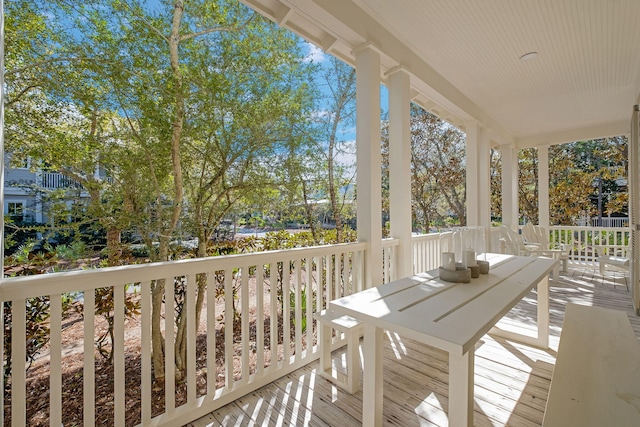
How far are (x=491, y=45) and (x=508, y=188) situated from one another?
3745mm

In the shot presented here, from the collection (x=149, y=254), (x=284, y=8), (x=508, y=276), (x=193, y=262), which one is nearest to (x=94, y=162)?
(x=149, y=254)

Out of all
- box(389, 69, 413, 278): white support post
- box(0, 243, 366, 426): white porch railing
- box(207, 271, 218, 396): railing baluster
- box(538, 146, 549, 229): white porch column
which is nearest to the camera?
box(0, 243, 366, 426): white porch railing

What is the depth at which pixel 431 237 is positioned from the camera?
380 cm

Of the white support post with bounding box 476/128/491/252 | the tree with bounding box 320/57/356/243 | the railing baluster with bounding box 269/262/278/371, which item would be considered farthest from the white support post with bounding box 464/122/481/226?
the railing baluster with bounding box 269/262/278/371

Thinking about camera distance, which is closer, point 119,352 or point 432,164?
point 119,352

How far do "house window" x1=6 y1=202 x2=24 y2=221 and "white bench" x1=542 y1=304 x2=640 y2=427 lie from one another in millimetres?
2951

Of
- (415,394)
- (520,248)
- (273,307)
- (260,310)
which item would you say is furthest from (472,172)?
(260,310)

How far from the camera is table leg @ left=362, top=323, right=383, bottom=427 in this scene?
4.68 feet

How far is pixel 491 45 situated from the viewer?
302cm

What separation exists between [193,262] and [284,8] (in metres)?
2.00

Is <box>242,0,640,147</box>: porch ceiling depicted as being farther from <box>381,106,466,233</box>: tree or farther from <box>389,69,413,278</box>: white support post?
<box>381,106,466,233</box>: tree

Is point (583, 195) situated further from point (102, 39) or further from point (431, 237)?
point (102, 39)

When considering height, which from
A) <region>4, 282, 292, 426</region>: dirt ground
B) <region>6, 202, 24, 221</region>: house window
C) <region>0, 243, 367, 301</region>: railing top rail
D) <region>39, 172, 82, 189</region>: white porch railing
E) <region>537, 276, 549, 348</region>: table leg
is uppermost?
<region>39, 172, 82, 189</region>: white porch railing

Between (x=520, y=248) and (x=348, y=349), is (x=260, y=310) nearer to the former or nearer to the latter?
(x=348, y=349)
